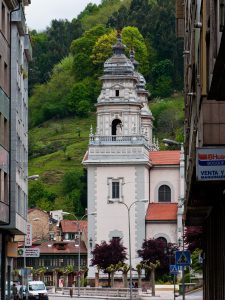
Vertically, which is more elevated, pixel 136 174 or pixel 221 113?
pixel 136 174

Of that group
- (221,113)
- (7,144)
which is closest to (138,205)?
(7,144)

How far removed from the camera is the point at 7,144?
42281 millimetres

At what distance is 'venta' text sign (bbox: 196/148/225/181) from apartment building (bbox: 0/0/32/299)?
20460 mm

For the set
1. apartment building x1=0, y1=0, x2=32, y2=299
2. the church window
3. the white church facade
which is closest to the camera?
apartment building x1=0, y1=0, x2=32, y2=299

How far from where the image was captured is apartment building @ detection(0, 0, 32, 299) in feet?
133

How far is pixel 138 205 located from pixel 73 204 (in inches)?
2629

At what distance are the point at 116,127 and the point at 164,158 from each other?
7.42 metres

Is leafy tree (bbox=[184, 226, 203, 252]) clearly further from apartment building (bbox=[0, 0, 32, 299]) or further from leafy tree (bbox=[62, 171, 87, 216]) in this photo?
leafy tree (bbox=[62, 171, 87, 216])

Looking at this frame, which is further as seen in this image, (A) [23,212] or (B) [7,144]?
(A) [23,212]

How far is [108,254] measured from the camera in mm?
113125

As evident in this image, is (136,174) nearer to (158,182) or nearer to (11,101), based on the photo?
(158,182)

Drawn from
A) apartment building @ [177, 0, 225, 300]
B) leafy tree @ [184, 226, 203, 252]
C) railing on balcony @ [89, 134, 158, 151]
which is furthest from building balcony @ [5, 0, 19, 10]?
railing on balcony @ [89, 134, 158, 151]

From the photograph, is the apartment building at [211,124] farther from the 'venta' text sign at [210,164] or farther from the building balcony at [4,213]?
the building balcony at [4,213]

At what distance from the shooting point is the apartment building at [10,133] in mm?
40656
